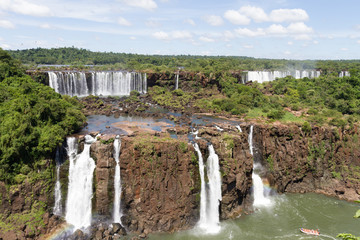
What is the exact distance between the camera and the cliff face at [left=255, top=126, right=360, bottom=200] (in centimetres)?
3009

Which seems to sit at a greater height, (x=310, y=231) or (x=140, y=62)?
(x=140, y=62)

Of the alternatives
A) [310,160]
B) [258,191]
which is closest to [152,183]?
[258,191]

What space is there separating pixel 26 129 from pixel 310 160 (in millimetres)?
29638

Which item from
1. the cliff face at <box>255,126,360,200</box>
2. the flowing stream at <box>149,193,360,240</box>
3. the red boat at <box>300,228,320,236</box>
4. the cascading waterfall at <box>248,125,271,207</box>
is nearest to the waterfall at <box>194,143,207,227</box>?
the flowing stream at <box>149,193,360,240</box>

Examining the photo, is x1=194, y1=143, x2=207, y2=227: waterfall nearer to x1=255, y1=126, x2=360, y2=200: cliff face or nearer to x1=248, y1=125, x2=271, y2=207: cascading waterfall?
x1=248, y1=125, x2=271, y2=207: cascading waterfall

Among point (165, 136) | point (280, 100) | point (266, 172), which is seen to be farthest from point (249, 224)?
point (280, 100)

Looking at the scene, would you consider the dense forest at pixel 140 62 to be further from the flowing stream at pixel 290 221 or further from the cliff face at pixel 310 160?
the flowing stream at pixel 290 221

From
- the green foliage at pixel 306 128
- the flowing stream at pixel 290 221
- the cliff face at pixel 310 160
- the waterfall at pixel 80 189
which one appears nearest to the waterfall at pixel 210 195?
the flowing stream at pixel 290 221

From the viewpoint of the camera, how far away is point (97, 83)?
177 feet

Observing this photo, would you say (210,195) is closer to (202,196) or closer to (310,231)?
(202,196)

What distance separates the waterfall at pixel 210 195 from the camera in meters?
23.7

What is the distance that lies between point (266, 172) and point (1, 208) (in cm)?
2492

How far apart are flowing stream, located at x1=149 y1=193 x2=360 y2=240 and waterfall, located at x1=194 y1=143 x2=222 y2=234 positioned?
33.9 inches

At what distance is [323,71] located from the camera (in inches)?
3226
